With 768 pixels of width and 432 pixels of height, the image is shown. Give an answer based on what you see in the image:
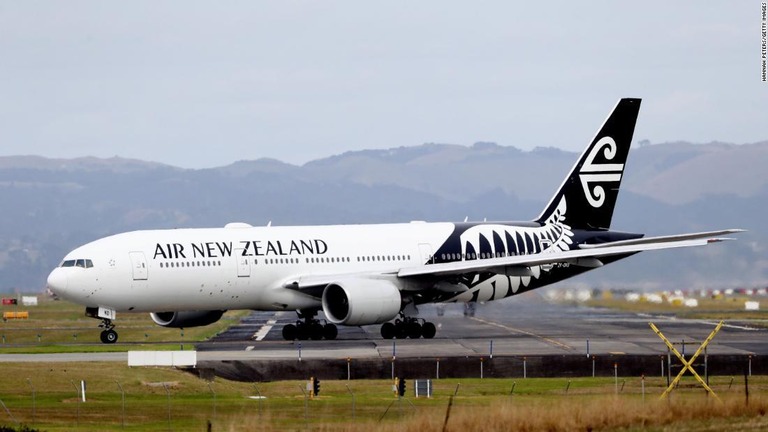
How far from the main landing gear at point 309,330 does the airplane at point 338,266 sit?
0.04 meters

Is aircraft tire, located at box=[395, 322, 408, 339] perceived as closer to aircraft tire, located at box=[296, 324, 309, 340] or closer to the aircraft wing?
the aircraft wing

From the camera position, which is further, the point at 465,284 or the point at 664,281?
the point at 664,281

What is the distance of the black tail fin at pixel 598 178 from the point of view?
6034cm

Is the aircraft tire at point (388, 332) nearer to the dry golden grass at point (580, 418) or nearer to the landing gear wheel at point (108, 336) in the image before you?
the landing gear wheel at point (108, 336)

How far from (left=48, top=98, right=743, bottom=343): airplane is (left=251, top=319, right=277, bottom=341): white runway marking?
11.4ft

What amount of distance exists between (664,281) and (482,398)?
3944 cm

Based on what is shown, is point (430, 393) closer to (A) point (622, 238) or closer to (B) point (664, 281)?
(A) point (622, 238)

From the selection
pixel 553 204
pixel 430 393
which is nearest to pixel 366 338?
pixel 553 204

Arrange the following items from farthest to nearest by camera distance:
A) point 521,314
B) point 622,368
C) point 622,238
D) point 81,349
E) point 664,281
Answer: point 664,281 → point 521,314 → point 622,238 → point 81,349 → point 622,368

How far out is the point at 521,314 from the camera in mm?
64125

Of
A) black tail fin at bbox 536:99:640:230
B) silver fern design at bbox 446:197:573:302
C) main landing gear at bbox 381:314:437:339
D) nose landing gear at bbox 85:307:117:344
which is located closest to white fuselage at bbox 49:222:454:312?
nose landing gear at bbox 85:307:117:344

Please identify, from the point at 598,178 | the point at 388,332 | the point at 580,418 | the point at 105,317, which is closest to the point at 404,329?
the point at 388,332

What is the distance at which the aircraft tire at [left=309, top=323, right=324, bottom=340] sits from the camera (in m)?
55.7

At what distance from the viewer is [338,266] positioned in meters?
54.8
